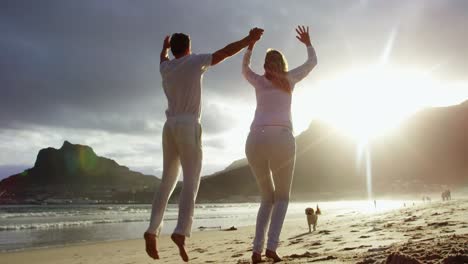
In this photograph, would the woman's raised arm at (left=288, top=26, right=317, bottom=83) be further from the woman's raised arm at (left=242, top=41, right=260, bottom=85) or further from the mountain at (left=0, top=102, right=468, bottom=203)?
the mountain at (left=0, top=102, right=468, bottom=203)

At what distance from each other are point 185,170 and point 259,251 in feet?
4.32

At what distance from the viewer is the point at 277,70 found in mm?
4969

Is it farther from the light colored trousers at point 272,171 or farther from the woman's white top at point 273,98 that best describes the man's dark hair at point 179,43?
the light colored trousers at point 272,171

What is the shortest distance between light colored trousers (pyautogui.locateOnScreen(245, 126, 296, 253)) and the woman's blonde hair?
1.88 ft

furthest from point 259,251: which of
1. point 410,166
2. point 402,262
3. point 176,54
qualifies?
point 410,166

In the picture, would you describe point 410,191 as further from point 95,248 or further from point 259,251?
point 259,251

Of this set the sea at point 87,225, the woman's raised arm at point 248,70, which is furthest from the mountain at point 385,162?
the woman's raised arm at point 248,70

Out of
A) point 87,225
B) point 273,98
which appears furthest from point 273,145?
point 87,225

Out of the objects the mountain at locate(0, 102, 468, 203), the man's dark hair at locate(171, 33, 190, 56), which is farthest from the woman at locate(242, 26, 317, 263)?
the mountain at locate(0, 102, 468, 203)

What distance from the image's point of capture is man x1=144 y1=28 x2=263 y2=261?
410 centimetres

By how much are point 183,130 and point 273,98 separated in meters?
1.30


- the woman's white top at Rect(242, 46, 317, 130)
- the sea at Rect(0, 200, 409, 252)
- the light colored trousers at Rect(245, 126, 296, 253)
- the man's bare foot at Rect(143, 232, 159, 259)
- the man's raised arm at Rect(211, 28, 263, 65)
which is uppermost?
the man's raised arm at Rect(211, 28, 263, 65)

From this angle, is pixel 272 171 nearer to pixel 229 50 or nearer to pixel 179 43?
pixel 229 50

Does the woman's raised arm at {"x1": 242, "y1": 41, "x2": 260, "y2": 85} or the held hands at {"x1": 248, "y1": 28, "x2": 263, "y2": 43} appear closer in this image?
the held hands at {"x1": 248, "y1": 28, "x2": 263, "y2": 43}
